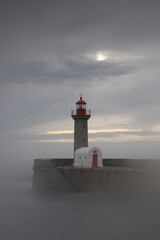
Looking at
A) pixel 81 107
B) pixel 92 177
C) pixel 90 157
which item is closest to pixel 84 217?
pixel 92 177

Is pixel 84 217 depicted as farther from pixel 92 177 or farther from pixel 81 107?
pixel 81 107

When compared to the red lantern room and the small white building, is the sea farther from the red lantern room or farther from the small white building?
the red lantern room

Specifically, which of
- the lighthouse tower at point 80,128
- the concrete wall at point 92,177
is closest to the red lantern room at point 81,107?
the lighthouse tower at point 80,128

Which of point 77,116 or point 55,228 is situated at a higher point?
point 77,116

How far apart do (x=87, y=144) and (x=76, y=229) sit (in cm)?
1320

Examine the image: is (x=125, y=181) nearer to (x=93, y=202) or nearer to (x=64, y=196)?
(x=93, y=202)

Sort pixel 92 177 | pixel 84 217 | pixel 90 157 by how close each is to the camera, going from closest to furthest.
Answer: pixel 84 217
pixel 92 177
pixel 90 157

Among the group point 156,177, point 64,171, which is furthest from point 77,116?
point 156,177

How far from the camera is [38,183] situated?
104 feet

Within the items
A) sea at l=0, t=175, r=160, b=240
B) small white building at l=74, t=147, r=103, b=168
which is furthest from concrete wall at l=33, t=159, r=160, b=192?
small white building at l=74, t=147, r=103, b=168

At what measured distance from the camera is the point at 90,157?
1235 inches

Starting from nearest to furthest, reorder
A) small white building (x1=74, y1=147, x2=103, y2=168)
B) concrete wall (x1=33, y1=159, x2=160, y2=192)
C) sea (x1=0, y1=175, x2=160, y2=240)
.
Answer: sea (x1=0, y1=175, x2=160, y2=240) → concrete wall (x1=33, y1=159, x2=160, y2=192) → small white building (x1=74, y1=147, x2=103, y2=168)

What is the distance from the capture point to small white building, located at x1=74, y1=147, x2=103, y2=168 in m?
31.4

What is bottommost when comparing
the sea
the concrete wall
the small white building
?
the sea
